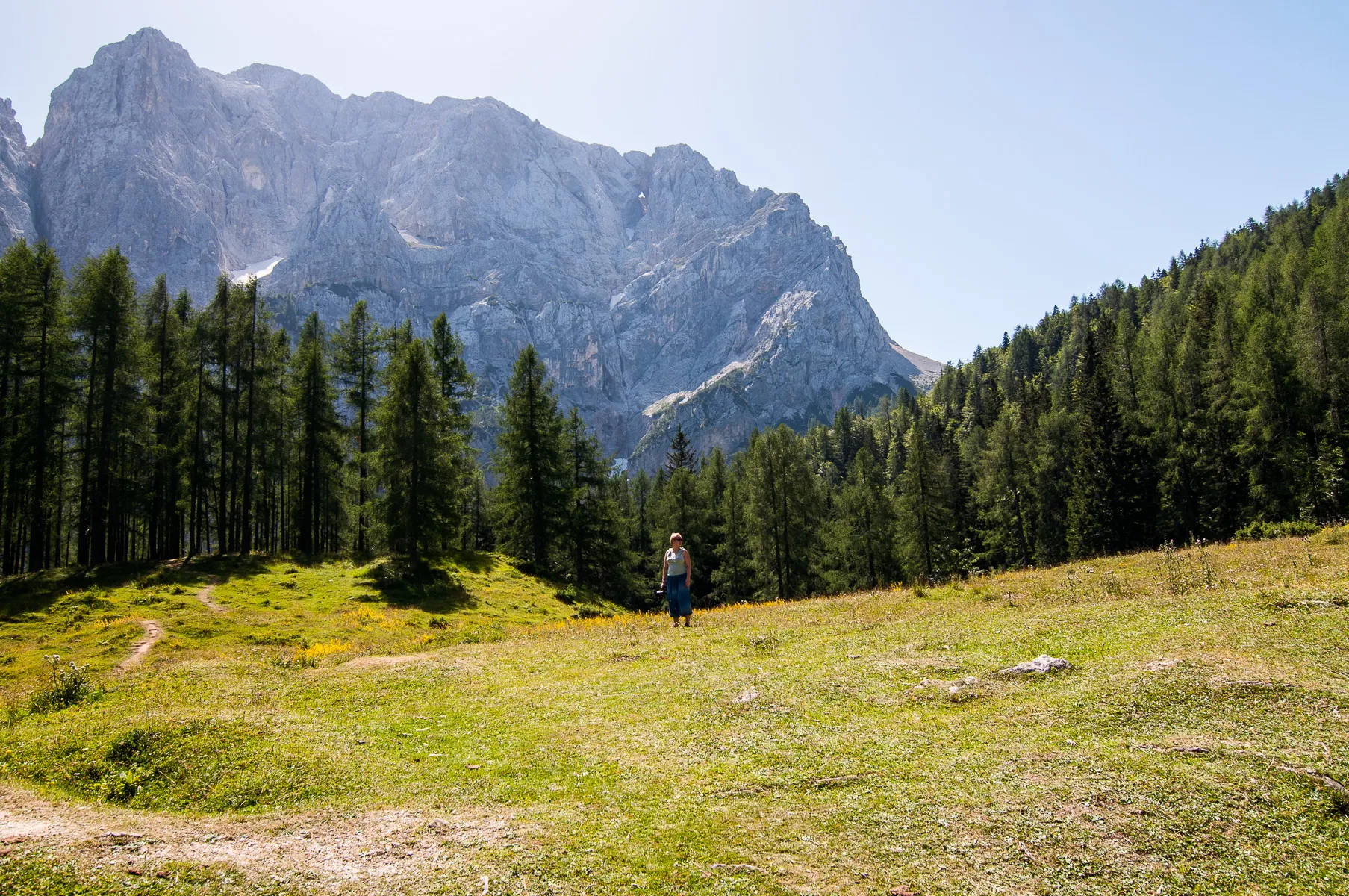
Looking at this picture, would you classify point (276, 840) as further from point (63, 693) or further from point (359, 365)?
point (359, 365)

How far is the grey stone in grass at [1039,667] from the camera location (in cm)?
1129

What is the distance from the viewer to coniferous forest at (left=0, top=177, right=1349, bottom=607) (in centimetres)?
3859

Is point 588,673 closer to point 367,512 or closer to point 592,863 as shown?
point 592,863

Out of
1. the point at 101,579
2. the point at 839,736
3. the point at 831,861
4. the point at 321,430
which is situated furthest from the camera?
the point at 321,430

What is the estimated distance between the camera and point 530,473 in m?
49.4

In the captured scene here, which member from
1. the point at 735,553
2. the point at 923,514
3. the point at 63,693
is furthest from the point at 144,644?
the point at 923,514

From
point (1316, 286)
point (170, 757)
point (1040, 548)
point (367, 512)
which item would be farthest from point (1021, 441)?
point (170, 757)

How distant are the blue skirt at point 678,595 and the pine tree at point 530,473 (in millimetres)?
29386

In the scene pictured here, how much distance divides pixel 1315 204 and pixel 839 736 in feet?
674

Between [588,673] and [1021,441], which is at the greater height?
[1021,441]

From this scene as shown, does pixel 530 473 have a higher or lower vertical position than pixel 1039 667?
higher

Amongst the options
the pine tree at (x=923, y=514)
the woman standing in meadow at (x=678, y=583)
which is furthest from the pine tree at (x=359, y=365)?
the pine tree at (x=923, y=514)

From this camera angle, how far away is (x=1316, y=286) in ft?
174

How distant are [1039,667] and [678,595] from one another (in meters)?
11.2
